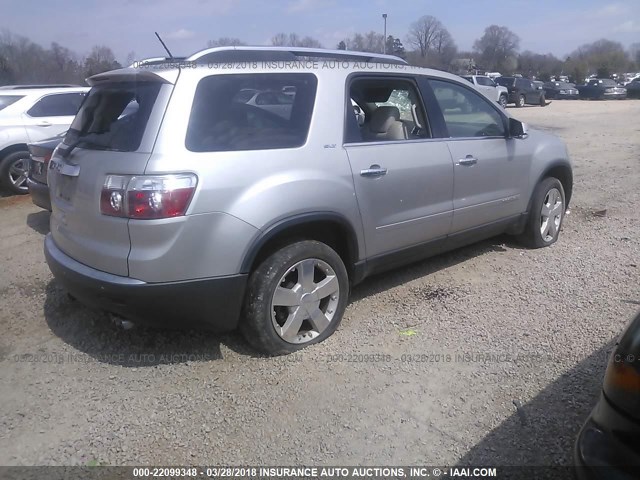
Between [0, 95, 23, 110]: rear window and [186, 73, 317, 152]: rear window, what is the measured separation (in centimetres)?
689

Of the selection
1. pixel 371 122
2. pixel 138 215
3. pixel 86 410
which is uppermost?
pixel 371 122

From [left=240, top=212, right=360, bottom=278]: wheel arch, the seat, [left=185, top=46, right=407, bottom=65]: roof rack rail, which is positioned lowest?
[left=240, top=212, right=360, bottom=278]: wheel arch

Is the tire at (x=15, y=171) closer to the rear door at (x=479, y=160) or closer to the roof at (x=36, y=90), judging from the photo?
the roof at (x=36, y=90)

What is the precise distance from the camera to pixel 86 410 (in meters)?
2.94

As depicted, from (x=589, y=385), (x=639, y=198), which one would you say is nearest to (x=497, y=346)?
(x=589, y=385)

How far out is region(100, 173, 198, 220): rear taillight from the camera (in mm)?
2787

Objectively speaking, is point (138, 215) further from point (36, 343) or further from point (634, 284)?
point (634, 284)

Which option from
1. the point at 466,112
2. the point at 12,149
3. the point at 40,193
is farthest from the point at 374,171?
the point at 12,149

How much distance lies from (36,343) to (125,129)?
1679 mm

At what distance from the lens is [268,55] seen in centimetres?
349

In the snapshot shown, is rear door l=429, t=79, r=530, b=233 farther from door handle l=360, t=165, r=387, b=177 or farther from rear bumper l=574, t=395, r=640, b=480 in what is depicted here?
rear bumper l=574, t=395, r=640, b=480

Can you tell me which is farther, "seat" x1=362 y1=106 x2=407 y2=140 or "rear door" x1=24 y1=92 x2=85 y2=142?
"rear door" x1=24 y1=92 x2=85 y2=142

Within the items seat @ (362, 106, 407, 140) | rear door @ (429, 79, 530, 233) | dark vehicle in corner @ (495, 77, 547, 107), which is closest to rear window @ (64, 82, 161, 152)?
seat @ (362, 106, 407, 140)

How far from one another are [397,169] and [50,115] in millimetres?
7108
